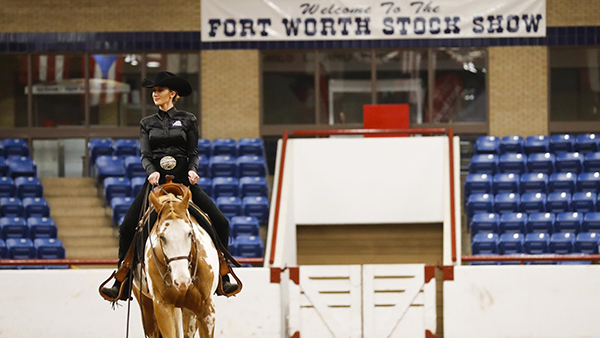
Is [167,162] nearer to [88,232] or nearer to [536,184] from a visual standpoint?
[88,232]

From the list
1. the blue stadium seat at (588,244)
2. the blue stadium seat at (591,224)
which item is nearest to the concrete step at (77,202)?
the blue stadium seat at (588,244)

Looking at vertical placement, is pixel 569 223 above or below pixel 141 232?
below

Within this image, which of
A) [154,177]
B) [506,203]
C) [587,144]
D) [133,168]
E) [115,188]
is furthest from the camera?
[587,144]

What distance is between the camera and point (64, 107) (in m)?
21.1

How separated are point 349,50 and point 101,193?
21.6ft

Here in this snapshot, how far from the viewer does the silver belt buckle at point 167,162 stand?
7.67 metres

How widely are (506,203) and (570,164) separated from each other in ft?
6.68

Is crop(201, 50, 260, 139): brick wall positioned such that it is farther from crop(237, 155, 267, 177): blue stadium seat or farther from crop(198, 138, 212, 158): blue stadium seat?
crop(237, 155, 267, 177): blue stadium seat

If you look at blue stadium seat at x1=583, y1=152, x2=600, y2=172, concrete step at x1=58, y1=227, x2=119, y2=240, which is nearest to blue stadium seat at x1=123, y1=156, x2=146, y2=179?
concrete step at x1=58, y1=227, x2=119, y2=240

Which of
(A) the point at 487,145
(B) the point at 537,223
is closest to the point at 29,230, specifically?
(A) the point at 487,145

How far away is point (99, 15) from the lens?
67.9 feet

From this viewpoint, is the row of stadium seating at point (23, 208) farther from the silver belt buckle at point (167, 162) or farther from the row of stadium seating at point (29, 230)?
the silver belt buckle at point (167, 162)

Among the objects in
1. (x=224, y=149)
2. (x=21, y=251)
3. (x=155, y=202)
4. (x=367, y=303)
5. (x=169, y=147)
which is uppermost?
(x=224, y=149)

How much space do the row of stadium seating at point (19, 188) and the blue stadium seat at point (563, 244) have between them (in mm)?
10119
